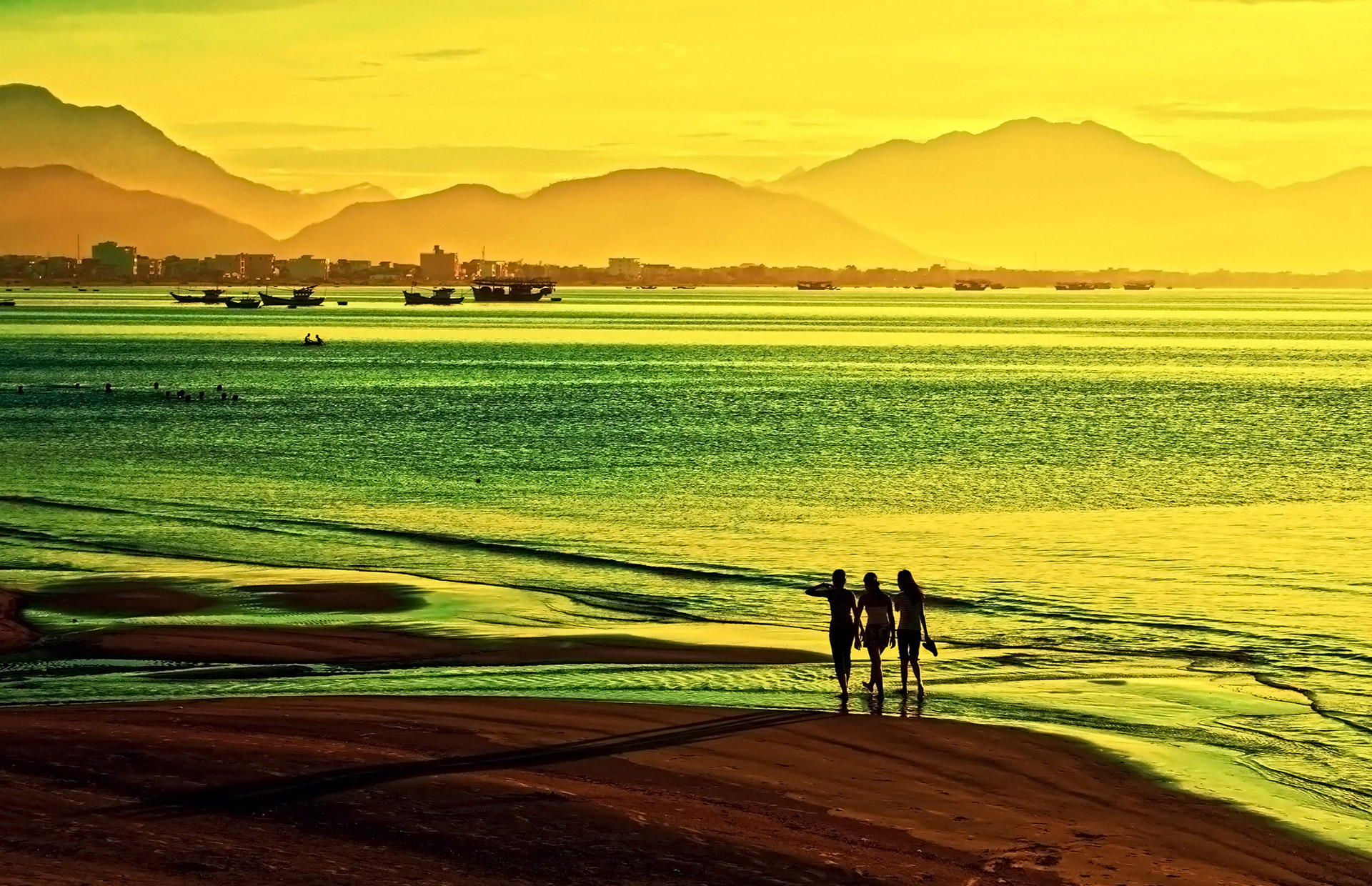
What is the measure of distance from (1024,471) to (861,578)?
29.4m

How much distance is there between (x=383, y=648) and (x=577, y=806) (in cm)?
1176

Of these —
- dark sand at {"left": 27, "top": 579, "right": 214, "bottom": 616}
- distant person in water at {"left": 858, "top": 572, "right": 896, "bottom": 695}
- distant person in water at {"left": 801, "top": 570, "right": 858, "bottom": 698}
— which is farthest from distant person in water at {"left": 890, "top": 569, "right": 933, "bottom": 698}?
dark sand at {"left": 27, "top": 579, "right": 214, "bottom": 616}

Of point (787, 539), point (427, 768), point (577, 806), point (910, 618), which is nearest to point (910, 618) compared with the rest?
point (910, 618)

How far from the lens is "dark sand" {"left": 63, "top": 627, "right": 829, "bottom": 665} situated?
26.6 m

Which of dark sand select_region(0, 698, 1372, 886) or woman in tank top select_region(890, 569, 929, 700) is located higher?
woman in tank top select_region(890, 569, 929, 700)

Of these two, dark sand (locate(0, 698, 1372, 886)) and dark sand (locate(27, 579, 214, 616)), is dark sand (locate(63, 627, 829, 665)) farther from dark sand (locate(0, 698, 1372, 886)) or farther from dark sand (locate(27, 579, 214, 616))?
dark sand (locate(0, 698, 1372, 886))

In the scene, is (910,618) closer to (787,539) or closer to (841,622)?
(841,622)

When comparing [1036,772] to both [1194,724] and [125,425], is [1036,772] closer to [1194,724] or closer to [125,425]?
[1194,724]

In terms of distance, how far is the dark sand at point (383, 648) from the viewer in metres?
26.6

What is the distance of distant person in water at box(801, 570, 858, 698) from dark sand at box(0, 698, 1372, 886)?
192cm

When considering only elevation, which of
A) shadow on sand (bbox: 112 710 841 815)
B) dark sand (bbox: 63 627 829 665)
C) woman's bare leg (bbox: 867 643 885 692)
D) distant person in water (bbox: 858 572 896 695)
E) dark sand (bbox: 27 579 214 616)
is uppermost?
distant person in water (bbox: 858 572 896 695)

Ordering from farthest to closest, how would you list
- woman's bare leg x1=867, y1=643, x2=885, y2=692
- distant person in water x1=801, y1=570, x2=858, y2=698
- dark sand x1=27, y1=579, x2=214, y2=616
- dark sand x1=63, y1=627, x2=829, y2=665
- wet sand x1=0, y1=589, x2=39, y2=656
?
dark sand x1=27, y1=579, x2=214, y2=616 → wet sand x1=0, y1=589, x2=39, y2=656 → dark sand x1=63, y1=627, x2=829, y2=665 → woman's bare leg x1=867, y1=643, x2=885, y2=692 → distant person in water x1=801, y1=570, x2=858, y2=698

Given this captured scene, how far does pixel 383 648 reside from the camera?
27594mm

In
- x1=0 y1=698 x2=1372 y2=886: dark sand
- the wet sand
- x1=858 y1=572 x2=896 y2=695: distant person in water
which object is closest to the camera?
x1=0 y1=698 x2=1372 y2=886: dark sand
